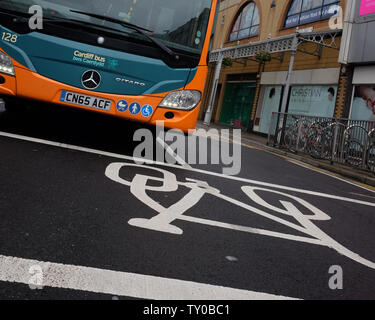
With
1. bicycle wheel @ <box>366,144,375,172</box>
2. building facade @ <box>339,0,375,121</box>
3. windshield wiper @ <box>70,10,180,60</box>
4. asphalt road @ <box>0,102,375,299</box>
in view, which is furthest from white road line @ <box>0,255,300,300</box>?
building facade @ <box>339,0,375,121</box>

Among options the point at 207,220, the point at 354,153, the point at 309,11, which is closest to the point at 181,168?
the point at 207,220

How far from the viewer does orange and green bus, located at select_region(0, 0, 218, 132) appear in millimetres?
Result: 4543

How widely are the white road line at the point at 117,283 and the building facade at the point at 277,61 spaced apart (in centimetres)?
1478

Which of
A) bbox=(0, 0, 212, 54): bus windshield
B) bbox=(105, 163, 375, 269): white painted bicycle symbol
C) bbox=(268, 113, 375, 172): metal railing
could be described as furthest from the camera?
bbox=(268, 113, 375, 172): metal railing

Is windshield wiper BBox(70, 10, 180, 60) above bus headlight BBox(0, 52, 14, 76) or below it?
above

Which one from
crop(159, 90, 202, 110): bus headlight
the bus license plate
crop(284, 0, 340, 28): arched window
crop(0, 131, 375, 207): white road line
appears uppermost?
crop(284, 0, 340, 28): arched window

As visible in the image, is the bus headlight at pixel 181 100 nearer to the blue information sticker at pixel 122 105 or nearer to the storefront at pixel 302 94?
the blue information sticker at pixel 122 105

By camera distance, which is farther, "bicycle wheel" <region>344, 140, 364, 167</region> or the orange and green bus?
"bicycle wheel" <region>344, 140, 364, 167</region>

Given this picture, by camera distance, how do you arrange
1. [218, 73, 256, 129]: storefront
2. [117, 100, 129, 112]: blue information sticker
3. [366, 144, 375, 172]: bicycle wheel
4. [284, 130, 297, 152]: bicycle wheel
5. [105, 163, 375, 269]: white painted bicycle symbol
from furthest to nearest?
[218, 73, 256, 129]: storefront
[284, 130, 297, 152]: bicycle wheel
[366, 144, 375, 172]: bicycle wheel
[117, 100, 129, 112]: blue information sticker
[105, 163, 375, 269]: white painted bicycle symbol

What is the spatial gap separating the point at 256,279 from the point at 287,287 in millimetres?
181

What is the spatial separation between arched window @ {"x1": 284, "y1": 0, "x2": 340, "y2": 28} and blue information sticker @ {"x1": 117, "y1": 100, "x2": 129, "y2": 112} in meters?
15.5

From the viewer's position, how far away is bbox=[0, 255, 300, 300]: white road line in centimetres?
171

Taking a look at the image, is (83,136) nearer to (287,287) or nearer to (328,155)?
(287,287)

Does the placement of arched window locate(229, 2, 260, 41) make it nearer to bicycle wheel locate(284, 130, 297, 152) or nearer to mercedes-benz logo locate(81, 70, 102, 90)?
bicycle wheel locate(284, 130, 297, 152)
